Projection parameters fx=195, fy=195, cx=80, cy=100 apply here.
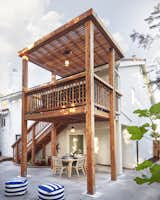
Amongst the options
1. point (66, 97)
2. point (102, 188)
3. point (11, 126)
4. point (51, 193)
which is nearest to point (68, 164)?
point (102, 188)

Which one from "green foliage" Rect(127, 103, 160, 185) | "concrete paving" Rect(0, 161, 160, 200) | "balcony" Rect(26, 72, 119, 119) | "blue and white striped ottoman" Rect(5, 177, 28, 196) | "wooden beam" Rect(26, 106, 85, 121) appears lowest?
"concrete paving" Rect(0, 161, 160, 200)

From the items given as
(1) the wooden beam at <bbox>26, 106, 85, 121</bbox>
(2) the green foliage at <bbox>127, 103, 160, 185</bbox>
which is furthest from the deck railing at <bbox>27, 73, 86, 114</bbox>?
(2) the green foliage at <bbox>127, 103, 160, 185</bbox>

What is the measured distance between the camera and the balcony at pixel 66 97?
266 inches

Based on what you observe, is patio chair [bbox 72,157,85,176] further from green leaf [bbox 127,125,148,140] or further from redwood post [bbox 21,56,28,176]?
green leaf [bbox 127,125,148,140]

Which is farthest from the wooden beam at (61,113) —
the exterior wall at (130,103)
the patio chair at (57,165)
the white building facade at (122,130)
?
the exterior wall at (130,103)

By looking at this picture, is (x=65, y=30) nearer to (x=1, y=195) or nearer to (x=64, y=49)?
(x=64, y=49)

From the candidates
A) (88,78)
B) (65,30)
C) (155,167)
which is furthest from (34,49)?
(155,167)

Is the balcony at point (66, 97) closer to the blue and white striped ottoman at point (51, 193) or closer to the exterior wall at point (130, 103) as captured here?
the blue and white striped ottoman at point (51, 193)

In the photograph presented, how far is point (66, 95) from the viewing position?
7.12 m

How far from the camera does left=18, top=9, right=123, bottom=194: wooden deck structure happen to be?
20.2 feet

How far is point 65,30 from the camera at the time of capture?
6820 mm

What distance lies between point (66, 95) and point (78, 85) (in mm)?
592

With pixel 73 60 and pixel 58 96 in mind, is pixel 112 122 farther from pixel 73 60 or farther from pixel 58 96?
pixel 73 60

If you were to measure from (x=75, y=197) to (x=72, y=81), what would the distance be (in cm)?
372
